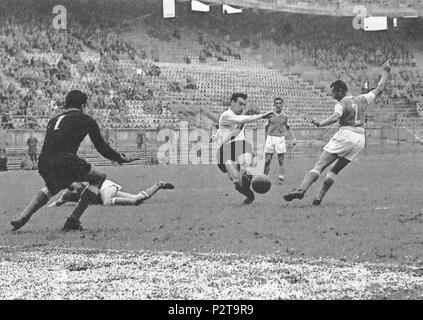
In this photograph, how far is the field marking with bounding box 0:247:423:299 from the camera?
4879 mm

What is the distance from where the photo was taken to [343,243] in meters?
6.00

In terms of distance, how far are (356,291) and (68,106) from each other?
3.32 metres

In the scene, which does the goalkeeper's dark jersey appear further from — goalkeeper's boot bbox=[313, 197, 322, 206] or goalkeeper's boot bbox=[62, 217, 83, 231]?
goalkeeper's boot bbox=[313, 197, 322, 206]

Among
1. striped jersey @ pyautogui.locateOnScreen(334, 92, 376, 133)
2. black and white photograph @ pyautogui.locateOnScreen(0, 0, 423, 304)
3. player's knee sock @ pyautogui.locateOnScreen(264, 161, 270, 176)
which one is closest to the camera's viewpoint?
black and white photograph @ pyautogui.locateOnScreen(0, 0, 423, 304)

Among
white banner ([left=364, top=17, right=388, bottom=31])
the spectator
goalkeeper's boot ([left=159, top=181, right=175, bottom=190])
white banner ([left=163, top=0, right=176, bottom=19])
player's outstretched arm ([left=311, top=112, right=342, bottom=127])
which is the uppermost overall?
white banner ([left=163, top=0, right=176, bottom=19])

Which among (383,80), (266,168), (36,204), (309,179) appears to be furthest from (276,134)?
(36,204)

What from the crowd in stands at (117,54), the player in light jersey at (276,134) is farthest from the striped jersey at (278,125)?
the crowd in stands at (117,54)

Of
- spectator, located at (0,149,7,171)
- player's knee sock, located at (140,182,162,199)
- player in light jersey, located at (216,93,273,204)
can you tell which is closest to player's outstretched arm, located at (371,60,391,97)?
player in light jersey, located at (216,93,273,204)

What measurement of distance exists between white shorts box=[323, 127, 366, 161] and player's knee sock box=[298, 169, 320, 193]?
0.89 feet

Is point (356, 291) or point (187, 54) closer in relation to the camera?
point (356, 291)

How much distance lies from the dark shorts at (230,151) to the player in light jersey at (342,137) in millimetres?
749

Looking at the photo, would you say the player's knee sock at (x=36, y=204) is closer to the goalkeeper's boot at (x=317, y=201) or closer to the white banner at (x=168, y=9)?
the goalkeeper's boot at (x=317, y=201)
